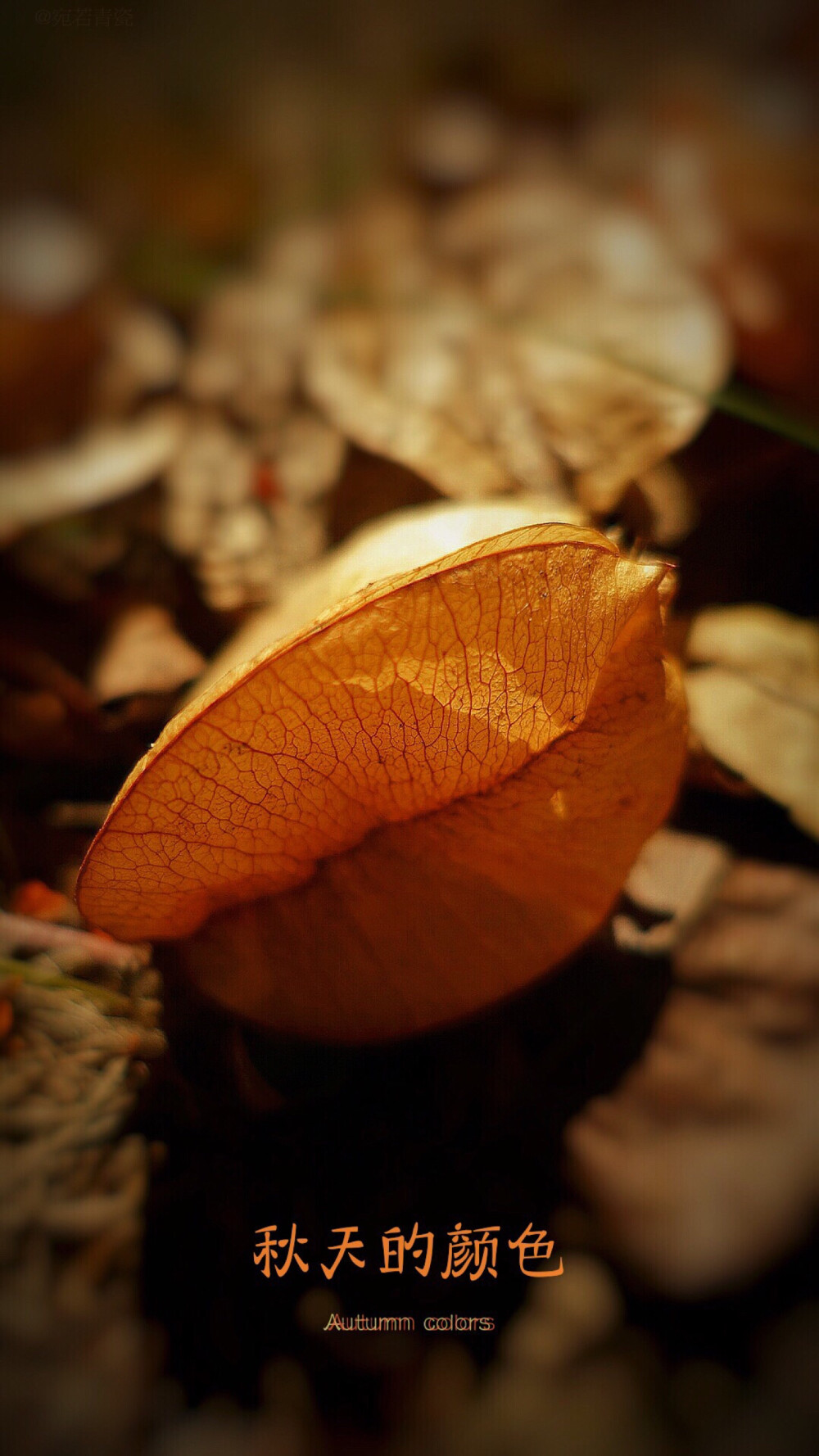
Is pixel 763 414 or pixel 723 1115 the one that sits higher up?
pixel 763 414

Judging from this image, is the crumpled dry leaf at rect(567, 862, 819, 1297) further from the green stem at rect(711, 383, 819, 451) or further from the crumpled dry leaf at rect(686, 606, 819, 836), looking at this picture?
the green stem at rect(711, 383, 819, 451)

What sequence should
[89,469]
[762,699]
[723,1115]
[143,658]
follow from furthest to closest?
[89,469] → [143,658] → [762,699] → [723,1115]

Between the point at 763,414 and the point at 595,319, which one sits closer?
the point at 763,414

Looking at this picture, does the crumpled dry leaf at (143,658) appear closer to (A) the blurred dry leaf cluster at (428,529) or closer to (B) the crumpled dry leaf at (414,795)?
(A) the blurred dry leaf cluster at (428,529)

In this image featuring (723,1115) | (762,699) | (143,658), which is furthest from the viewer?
(143,658)

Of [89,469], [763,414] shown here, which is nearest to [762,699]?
[763,414]

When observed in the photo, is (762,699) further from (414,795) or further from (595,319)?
(595,319)

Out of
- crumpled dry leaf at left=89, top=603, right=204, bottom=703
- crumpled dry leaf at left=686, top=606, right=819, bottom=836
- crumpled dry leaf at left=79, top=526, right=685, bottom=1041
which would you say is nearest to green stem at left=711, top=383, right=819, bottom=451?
crumpled dry leaf at left=686, top=606, right=819, bottom=836

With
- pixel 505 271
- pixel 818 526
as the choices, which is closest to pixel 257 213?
pixel 505 271
